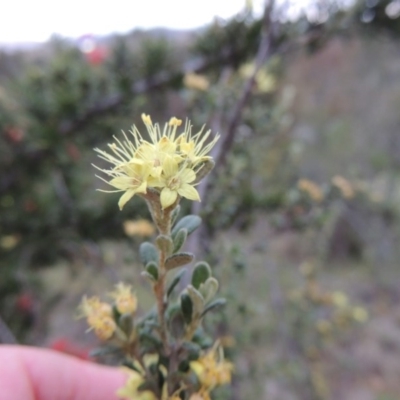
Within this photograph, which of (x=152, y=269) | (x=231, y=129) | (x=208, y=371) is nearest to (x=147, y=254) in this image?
(x=152, y=269)

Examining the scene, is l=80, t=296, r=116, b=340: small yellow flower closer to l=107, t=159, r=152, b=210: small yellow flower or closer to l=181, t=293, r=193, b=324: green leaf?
l=181, t=293, r=193, b=324: green leaf

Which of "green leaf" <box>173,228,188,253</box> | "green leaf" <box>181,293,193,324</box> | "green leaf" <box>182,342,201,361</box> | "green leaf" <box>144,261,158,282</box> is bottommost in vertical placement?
"green leaf" <box>182,342,201,361</box>

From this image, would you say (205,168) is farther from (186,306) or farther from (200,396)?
(200,396)

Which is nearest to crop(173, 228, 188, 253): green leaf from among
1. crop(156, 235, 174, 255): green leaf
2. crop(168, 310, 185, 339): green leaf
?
crop(156, 235, 174, 255): green leaf

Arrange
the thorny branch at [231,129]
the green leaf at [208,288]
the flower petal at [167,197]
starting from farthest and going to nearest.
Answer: the thorny branch at [231,129]
the green leaf at [208,288]
the flower petal at [167,197]

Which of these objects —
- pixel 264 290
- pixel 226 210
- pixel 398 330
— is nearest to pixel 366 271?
pixel 398 330

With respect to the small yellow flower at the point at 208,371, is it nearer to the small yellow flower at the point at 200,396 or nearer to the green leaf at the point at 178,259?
the small yellow flower at the point at 200,396

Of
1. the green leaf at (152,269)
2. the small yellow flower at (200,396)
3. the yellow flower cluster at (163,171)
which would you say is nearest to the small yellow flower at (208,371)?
the small yellow flower at (200,396)

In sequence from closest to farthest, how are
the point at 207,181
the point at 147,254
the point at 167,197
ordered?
the point at 167,197 < the point at 147,254 < the point at 207,181
